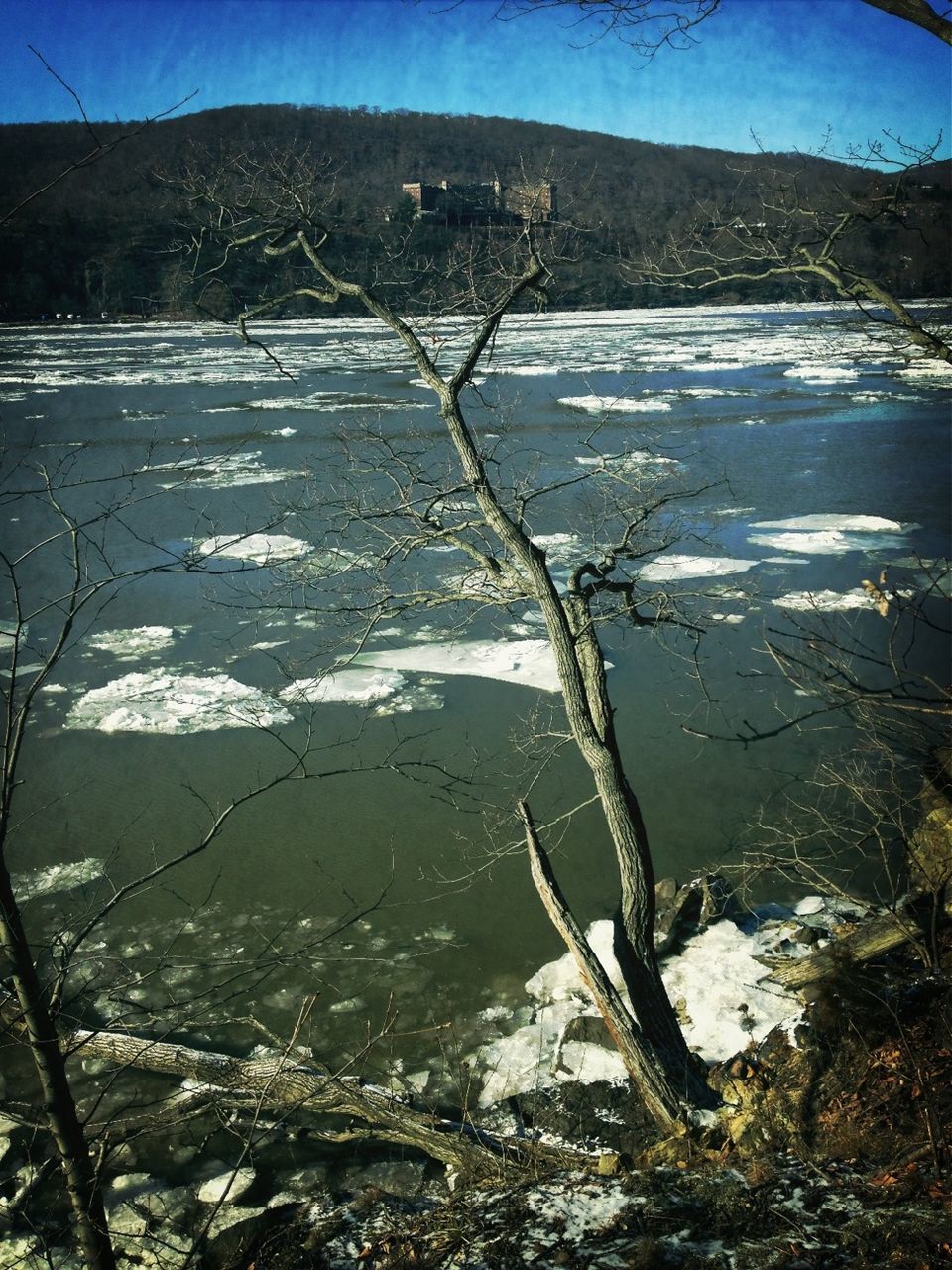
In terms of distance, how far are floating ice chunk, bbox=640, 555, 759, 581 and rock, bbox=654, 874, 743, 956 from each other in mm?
6553

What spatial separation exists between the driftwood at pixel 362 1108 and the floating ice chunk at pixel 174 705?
4.28 metres

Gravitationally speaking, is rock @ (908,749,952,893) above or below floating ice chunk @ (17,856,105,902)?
above

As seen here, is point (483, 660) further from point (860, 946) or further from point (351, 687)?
point (860, 946)

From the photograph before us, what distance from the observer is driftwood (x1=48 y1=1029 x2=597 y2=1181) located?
500 centimetres

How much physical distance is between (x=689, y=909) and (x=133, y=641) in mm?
8036

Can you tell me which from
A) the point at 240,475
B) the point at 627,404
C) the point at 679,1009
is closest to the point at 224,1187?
the point at 679,1009

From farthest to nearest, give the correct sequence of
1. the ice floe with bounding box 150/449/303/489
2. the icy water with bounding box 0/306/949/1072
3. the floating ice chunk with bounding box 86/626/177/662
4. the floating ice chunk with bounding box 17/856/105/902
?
1. the ice floe with bounding box 150/449/303/489
2. the floating ice chunk with bounding box 86/626/177/662
3. the floating ice chunk with bounding box 17/856/105/902
4. the icy water with bounding box 0/306/949/1072

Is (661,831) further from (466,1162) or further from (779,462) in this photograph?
(779,462)

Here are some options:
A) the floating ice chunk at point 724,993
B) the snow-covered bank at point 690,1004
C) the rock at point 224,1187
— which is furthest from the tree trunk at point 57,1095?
the floating ice chunk at point 724,993

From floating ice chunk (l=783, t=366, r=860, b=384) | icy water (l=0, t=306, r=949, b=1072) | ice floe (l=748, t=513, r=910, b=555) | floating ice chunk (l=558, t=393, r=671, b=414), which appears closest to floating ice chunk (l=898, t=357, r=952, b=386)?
floating ice chunk (l=783, t=366, r=860, b=384)

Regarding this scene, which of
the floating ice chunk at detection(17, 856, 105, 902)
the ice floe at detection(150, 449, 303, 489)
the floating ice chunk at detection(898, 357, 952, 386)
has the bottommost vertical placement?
the floating ice chunk at detection(17, 856, 105, 902)

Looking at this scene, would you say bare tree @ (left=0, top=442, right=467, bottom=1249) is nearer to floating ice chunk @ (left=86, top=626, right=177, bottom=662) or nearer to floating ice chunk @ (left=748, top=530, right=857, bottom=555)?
floating ice chunk @ (left=86, top=626, right=177, bottom=662)

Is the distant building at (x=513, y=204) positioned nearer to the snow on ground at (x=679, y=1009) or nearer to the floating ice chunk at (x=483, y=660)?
the snow on ground at (x=679, y=1009)

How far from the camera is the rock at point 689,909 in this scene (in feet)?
23.8
